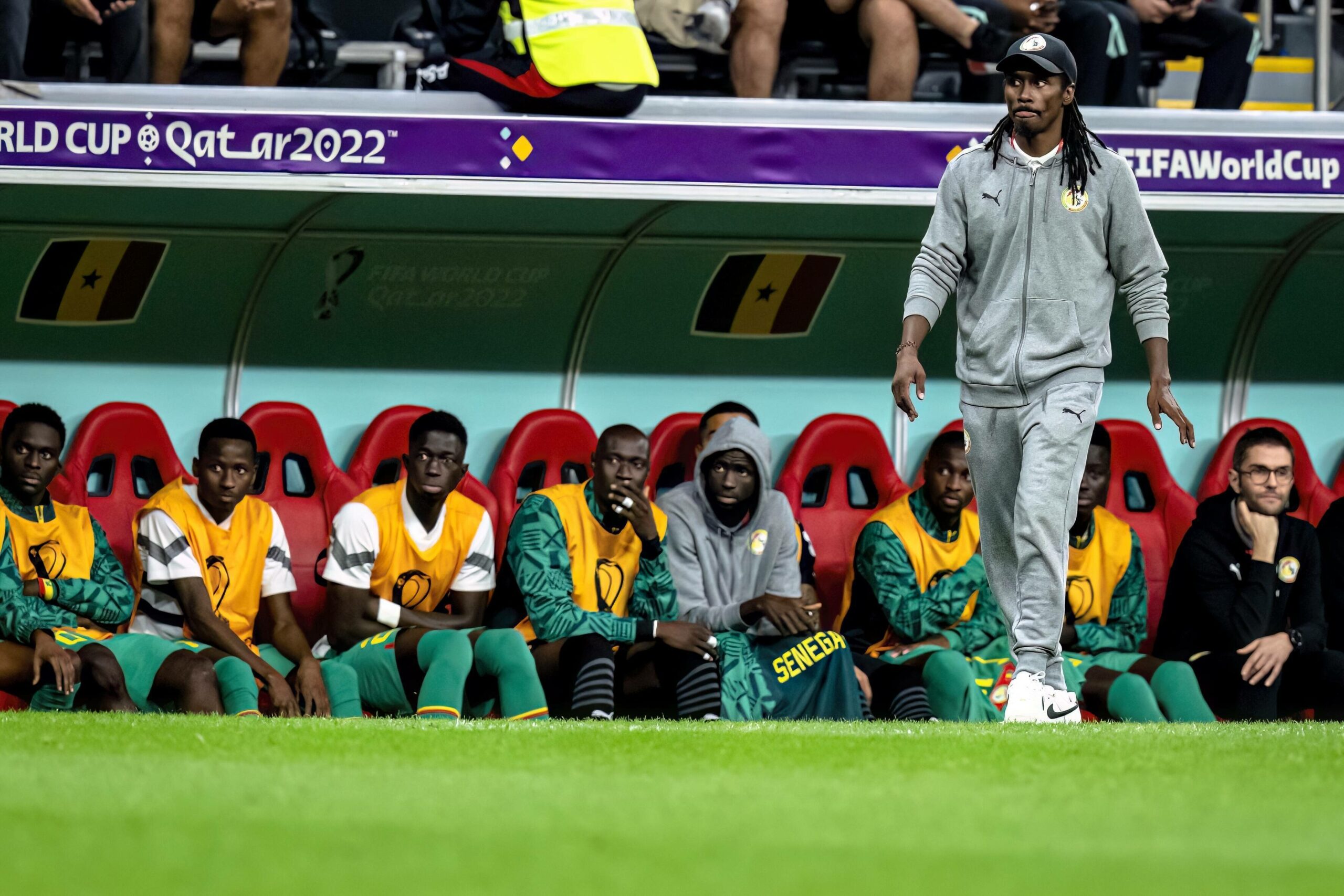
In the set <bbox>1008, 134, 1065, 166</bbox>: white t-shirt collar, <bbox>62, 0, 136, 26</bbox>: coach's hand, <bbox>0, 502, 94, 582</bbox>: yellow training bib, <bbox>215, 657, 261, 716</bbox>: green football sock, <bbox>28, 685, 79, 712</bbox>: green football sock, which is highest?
<bbox>62, 0, 136, 26</bbox>: coach's hand

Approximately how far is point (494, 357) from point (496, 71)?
1.50 metres

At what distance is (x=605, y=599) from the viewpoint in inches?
233

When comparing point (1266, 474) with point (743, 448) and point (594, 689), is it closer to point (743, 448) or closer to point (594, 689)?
point (743, 448)

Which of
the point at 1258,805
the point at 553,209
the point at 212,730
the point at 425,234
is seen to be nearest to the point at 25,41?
the point at 425,234

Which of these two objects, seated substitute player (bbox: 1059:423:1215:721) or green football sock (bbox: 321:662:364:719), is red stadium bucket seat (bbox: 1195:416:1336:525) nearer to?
seated substitute player (bbox: 1059:423:1215:721)

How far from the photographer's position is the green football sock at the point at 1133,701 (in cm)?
550

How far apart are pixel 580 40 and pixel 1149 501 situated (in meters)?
3.02

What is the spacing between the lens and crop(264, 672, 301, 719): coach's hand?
5.29 meters

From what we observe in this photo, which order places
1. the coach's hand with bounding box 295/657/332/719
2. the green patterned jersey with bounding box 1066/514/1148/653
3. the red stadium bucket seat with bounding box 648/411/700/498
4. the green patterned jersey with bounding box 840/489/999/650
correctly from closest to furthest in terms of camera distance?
the coach's hand with bounding box 295/657/332/719 < the green patterned jersey with bounding box 840/489/999/650 < the green patterned jersey with bounding box 1066/514/1148/653 < the red stadium bucket seat with bounding box 648/411/700/498

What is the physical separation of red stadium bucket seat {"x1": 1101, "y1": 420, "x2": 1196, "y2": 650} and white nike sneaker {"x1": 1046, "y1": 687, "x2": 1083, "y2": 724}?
2.47m

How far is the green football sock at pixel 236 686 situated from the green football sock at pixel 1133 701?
2690mm

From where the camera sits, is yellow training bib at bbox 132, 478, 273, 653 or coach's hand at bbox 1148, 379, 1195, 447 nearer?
coach's hand at bbox 1148, 379, 1195, 447

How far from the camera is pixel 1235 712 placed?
5.73m

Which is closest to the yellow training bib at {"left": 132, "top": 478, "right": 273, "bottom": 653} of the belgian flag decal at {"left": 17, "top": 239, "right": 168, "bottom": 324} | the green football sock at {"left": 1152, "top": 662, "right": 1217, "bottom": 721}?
the belgian flag decal at {"left": 17, "top": 239, "right": 168, "bottom": 324}
